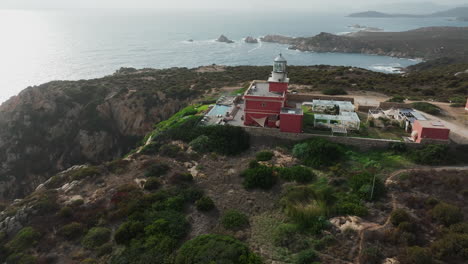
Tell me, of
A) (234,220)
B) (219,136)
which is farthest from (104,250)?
(219,136)

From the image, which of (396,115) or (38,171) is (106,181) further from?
(396,115)

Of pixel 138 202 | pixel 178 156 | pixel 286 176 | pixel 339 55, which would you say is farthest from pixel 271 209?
pixel 339 55

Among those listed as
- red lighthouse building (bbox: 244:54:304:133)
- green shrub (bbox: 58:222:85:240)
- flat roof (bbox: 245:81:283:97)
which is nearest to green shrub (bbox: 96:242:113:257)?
green shrub (bbox: 58:222:85:240)

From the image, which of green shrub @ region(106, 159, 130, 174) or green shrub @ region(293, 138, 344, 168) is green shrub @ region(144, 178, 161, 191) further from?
green shrub @ region(293, 138, 344, 168)

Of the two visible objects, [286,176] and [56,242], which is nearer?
[56,242]

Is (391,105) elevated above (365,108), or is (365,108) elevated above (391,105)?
(391,105)

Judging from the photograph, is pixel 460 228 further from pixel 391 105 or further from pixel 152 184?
pixel 391 105
